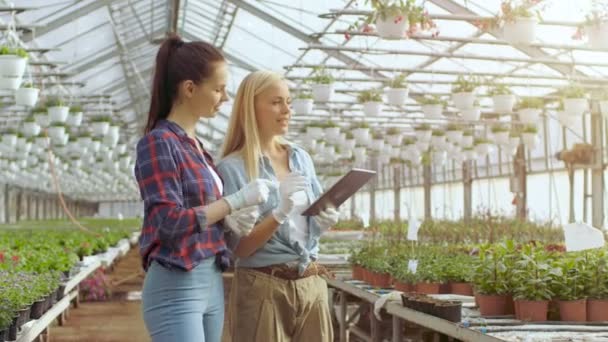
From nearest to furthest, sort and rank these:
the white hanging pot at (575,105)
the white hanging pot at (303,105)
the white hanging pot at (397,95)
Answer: the white hanging pot at (575,105) → the white hanging pot at (397,95) → the white hanging pot at (303,105)

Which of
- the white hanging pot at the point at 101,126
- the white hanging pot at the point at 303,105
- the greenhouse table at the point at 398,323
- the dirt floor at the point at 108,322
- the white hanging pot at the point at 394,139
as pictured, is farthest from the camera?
Answer: the white hanging pot at the point at 394,139

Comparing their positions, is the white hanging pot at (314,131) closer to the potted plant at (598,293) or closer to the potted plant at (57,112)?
the potted plant at (57,112)

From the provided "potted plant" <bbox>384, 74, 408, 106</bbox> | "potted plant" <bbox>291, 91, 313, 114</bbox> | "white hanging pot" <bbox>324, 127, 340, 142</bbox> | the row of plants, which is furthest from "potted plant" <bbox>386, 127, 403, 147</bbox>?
the row of plants

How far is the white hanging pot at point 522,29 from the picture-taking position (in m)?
6.58

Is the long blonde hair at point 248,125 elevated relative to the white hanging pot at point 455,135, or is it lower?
lower

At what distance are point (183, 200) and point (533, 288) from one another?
2.00 m

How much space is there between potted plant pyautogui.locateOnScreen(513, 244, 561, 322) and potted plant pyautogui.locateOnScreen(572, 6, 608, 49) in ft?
11.2

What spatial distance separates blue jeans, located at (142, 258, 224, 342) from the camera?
198cm

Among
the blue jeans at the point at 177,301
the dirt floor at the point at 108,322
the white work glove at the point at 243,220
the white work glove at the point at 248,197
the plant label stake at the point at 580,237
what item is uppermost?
the white work glove at the point at 248,197

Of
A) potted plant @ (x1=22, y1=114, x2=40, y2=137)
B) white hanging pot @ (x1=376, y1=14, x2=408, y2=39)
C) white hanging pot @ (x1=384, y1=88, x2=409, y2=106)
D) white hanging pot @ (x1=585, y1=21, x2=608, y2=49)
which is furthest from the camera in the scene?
potted plant @ (x1=22, y1=114, x2=40, y2=137)

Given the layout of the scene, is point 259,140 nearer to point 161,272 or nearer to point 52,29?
point 161,272

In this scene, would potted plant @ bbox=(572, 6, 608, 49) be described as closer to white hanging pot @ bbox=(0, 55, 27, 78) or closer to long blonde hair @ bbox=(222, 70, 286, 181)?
white hanging pot @ bbox=(0, 55, 27, 78)

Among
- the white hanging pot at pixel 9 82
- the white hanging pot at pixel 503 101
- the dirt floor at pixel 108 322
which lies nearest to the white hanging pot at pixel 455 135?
the white hanging pot at pixel 503 101

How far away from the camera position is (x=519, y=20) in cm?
658
